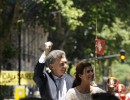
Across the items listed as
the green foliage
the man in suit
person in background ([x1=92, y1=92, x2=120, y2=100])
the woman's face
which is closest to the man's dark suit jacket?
the man in suit

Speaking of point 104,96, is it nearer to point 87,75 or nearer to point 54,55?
point 87,75

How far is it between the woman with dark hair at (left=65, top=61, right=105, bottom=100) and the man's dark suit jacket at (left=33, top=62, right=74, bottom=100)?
0.32 m

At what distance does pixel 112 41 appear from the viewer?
4497cm

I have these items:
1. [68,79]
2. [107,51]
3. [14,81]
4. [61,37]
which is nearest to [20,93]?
[68,79]

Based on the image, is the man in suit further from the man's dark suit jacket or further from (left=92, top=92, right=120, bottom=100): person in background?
(left=92, top=92, right=120, bottom=100): person in background

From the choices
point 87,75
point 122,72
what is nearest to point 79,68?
point 87,75

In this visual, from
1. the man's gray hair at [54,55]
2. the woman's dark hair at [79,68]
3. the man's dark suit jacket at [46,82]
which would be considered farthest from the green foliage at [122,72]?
the woman's dark hair at [79,68]

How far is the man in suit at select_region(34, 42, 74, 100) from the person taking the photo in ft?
18.9

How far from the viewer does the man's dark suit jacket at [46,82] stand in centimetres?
577

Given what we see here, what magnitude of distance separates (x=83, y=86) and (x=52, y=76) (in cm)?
50

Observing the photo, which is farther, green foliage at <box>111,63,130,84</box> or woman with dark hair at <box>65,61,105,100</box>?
green foliage at <box>111,63,130,84</box>

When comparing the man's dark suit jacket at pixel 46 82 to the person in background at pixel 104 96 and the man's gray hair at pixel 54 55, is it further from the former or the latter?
the person in background at pixel 104 96

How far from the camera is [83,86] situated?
5496mm

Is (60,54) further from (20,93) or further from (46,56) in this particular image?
(20,93)
